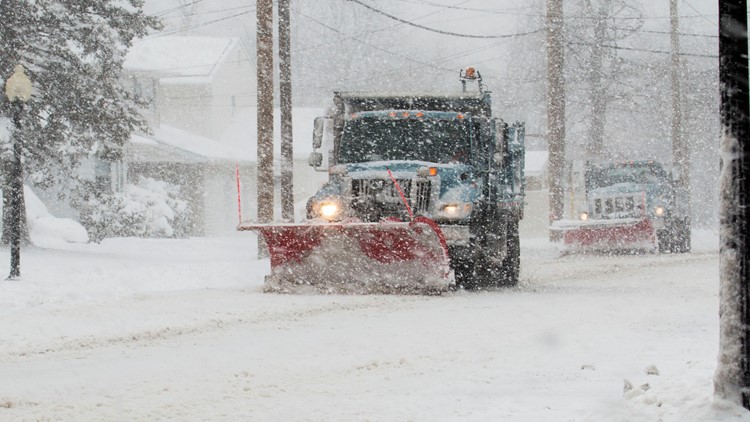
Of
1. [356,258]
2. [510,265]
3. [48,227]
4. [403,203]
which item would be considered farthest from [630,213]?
[48,227]

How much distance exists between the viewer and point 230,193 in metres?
40.6

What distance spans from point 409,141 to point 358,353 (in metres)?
6.16

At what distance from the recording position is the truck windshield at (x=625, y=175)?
24.1 metres

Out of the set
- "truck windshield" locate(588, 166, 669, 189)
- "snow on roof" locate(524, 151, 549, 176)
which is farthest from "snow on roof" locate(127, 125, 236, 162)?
"snow on roof" locate(524, 151, 549, 176)

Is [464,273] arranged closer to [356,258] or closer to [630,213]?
[356,258]

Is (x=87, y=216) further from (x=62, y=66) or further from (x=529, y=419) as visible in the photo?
(x=529, y=419)

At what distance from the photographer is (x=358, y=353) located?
24.0ft

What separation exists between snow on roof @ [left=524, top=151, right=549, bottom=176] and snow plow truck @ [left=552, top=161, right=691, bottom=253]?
66.4 ft

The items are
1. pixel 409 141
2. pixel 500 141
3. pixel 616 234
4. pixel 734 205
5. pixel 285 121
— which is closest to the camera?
pixel 734 205

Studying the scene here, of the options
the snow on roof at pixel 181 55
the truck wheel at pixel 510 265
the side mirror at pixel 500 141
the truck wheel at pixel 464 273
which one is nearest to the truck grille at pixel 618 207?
the truck wheel at pixel 510 265

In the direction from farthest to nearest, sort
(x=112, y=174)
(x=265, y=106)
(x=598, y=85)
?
(x=598, y=85)
(x=112, y=174)
(x=265, y=106)

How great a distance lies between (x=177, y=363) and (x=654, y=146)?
179 ft

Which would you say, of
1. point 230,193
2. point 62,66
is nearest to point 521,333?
point 62,66

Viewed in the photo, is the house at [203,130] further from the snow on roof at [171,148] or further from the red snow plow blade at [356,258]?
the red snow plow blade at [356,258]
